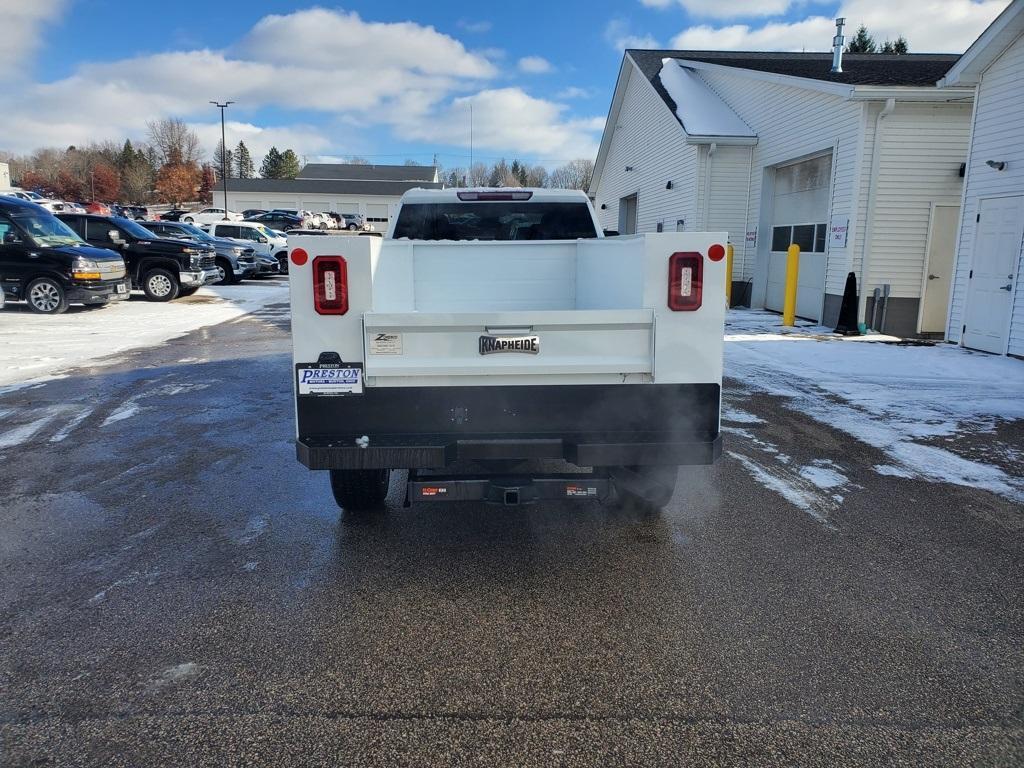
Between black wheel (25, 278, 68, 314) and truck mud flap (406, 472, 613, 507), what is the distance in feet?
45.5

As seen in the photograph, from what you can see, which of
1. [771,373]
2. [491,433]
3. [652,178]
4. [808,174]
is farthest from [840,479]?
[652,178]

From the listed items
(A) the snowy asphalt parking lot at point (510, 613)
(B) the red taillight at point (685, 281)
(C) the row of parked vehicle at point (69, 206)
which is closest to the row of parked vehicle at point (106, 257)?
(C) the row of parked vehicle at point (69, 206)

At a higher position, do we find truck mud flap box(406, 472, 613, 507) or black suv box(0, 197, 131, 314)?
black suv box(0, 197, 131, 314)

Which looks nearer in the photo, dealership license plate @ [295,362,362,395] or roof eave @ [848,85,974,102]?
dealership license plate @ [295,362,362,395]

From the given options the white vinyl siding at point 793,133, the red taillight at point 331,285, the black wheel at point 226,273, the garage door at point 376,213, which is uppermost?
the garage door at point 376,213

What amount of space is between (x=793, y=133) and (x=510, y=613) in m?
15.6

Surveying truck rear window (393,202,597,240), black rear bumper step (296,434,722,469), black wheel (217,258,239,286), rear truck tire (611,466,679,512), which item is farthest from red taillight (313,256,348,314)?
black wheel (217,258,239,286)

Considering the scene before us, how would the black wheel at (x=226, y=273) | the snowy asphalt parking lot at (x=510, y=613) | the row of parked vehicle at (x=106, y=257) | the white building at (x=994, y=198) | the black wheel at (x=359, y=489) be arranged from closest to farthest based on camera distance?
the snowy asphalt parking lot at (x=510, y=613), the black wheel at (x=359, y=489), the white building at (x=994, y=198), the row of parked vehicle at (x=106, y=257), the black wheel at (x=226, y=273)

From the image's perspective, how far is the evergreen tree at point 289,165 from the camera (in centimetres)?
11550

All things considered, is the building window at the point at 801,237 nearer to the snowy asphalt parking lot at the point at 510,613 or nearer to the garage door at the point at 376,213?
the snowy asphalt parking lot at the point at 510,613

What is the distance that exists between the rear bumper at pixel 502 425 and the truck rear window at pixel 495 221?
9.88ft

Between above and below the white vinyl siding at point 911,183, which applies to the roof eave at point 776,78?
above

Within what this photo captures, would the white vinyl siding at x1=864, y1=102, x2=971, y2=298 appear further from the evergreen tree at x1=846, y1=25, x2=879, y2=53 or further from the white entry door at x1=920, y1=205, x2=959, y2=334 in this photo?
the evergreen tree at x1=846, y1=25, x2=879, y2=53

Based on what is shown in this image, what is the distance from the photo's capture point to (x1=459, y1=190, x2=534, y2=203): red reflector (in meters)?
6.47
